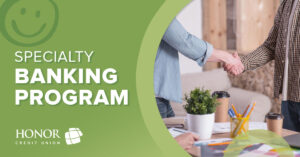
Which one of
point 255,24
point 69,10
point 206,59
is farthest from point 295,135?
point 255,24

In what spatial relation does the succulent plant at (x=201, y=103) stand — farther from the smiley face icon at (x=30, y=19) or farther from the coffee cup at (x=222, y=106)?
the smiley face icon at (x=30, y=19)

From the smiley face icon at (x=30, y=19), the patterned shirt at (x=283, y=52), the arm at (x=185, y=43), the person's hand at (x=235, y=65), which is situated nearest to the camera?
the smiley face icon at (x=30, y=19)

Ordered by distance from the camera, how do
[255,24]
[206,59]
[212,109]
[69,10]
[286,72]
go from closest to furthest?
[69,10] → [212,109] → [206,59] → [286,72] → [255,24]

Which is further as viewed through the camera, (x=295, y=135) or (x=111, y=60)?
(x=295, y=135)

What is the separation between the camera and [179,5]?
1.07 m

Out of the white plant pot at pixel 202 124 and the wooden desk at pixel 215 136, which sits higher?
the white plant pot at pixel 202 124

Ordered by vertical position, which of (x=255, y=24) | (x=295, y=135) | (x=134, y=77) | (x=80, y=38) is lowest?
(x=295, y=135)

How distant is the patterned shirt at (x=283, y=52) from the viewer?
69.3 inches

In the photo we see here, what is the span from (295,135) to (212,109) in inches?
11.7

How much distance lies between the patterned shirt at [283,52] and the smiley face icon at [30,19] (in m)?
1.16

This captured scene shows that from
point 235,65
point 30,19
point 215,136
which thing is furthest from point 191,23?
point 30,19

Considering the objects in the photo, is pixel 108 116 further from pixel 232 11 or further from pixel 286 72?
pixel 232 11

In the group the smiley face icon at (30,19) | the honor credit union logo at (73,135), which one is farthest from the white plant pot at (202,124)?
the smiley face icon at (30,19)

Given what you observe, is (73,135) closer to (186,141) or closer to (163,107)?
(186,141)
